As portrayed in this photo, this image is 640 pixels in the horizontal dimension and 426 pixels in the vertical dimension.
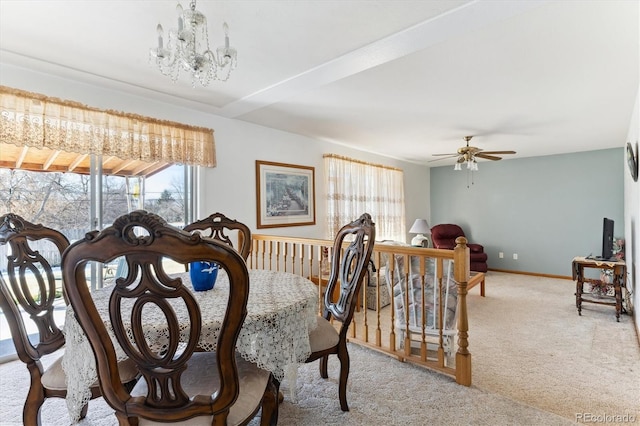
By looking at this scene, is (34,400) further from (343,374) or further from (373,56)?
(373,56)

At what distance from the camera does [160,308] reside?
3.03 ft

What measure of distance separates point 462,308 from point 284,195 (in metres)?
2.80

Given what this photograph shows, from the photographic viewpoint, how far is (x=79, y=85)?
2.72 metres

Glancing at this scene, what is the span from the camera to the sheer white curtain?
5004 mm

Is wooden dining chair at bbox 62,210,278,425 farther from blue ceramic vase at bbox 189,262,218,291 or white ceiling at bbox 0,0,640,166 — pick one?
white ceiling at bbox 0,0,640,166

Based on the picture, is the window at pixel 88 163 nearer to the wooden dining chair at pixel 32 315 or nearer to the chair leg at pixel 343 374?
the wooden dining chair at pixel 32 315

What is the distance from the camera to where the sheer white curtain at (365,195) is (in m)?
5.00

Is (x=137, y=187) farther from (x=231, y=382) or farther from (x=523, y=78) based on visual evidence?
(x=523, y=78)

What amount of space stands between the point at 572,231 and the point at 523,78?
457 cm

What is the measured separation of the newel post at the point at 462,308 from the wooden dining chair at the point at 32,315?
74.3 inches

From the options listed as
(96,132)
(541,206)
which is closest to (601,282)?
(541,206)

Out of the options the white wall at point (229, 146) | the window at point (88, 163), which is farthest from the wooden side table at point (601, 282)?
the window at point (88, 163)

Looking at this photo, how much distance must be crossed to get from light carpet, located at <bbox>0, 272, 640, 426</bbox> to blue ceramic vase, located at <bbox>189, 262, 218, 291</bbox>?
0.90 m

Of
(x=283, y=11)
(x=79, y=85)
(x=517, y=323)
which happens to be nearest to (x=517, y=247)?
(x=517, y=323)
